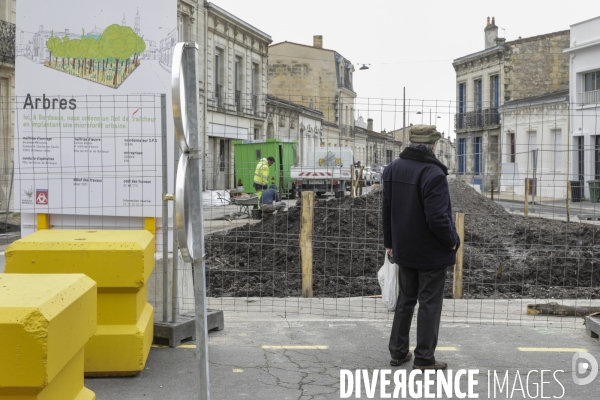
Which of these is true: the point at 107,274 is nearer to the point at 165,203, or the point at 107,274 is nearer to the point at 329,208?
the point at 165,203

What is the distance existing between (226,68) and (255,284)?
30713 millimetres

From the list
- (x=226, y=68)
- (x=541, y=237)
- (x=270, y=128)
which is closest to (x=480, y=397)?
(x=541, y=237)

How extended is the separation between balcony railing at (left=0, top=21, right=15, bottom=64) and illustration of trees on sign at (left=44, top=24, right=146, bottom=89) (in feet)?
64.1

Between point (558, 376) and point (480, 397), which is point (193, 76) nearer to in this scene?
point (480, 397)

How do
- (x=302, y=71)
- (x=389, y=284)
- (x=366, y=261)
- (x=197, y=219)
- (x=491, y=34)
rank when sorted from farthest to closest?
(x=302, y=71)
(x=491, y=34)
(x=366, y=261)
(x=389, y=284)
(x=197, y=219)

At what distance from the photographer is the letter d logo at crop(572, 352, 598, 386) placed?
19.7 ft

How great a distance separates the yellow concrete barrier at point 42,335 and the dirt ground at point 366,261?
540cm

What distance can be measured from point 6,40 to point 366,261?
57.9ft

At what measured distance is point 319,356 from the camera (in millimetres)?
6660

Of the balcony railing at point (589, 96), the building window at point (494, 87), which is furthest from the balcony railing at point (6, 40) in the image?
the building window at point (494, 87)

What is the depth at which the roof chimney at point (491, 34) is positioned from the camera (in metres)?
55.2

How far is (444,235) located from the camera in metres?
6.09

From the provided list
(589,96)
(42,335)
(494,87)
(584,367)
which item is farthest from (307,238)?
(494,87)

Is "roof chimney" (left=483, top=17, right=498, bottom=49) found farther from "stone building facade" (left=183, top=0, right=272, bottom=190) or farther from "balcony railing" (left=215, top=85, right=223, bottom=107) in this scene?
"balcony railing" (left=215, top=85, right=223, bottom=107)
